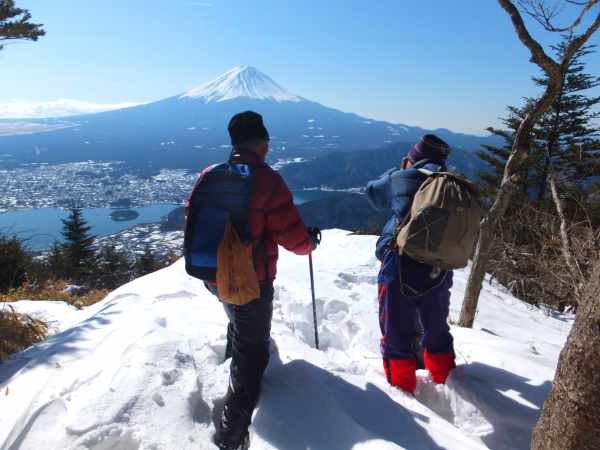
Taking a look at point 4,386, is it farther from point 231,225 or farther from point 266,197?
point 266,197

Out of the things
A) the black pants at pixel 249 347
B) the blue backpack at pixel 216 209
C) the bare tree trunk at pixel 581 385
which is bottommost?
the black pants at pixel 249 347

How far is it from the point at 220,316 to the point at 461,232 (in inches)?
99.4

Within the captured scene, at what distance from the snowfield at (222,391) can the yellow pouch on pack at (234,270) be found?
2.52ft

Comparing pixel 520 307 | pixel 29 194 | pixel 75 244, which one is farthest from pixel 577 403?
pixel 29 194

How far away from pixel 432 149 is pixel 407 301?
3.90ft

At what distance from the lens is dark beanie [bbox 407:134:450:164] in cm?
289

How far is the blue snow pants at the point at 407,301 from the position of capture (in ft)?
9.00

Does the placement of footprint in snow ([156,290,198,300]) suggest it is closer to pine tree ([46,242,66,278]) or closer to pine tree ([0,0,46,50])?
pine tree ([0,0,46,50])

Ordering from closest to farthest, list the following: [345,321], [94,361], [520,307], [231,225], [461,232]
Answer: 1. [231,225]
2. [461,232]
3. [94,361]
4. [345,321]
5. [520,307]

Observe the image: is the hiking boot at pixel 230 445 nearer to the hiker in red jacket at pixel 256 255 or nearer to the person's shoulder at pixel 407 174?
the hiker in red jacket at pixel 256 255

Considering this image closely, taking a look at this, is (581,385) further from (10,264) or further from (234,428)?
(10,264)

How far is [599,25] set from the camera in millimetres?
3266

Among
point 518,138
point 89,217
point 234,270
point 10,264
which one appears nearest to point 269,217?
point 234,270

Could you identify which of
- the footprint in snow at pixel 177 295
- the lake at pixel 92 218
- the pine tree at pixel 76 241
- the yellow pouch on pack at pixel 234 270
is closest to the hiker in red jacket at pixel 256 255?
the yellow pouch on pack at pixel 234 270
